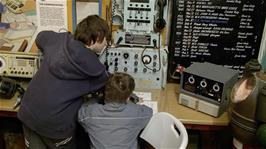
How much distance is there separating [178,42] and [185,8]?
25 cm

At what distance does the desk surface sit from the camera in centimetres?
215

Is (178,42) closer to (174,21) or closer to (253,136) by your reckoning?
(174,21)

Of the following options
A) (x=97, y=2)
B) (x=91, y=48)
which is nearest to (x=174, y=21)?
(x=97, y=2)

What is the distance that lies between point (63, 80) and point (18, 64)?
2.28 ft

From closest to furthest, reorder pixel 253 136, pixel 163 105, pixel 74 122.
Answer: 1. pixel 253 136
2. pixel 74 122
3. pixel 163 105

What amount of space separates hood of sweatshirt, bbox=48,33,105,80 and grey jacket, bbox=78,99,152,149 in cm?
21

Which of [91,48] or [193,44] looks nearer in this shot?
[91,48]

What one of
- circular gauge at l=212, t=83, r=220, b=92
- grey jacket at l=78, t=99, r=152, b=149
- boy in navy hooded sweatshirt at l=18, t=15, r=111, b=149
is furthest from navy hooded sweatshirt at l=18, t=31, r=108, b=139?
circular gauge at l=212, t=83, r=220, b=92

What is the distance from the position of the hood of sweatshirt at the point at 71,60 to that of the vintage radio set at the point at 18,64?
0.56m

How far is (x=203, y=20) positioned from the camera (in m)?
2.44

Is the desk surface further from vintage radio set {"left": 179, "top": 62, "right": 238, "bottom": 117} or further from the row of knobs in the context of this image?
the row of knobs

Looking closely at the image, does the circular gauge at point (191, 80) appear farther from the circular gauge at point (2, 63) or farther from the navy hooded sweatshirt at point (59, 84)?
the circular gauge at point (2, 63)

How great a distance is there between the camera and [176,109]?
2.27m

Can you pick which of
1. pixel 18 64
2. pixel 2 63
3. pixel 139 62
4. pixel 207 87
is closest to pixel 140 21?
pixel 139 62
